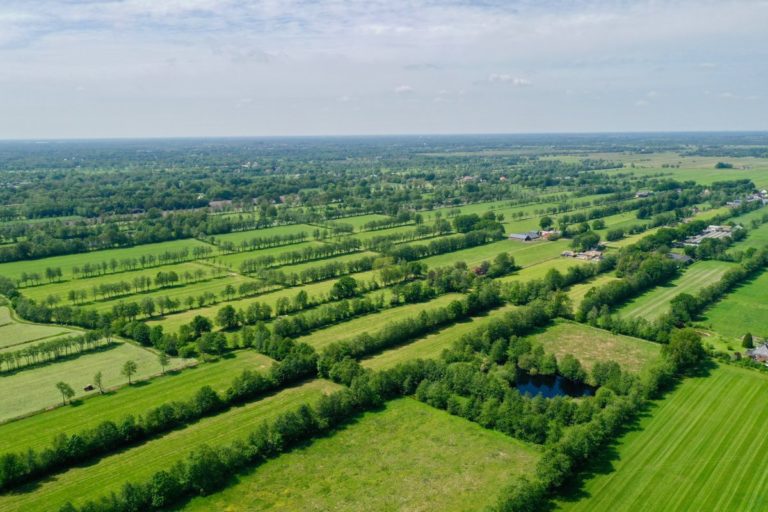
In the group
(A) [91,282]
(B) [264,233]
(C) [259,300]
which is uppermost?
(B) [264,233]

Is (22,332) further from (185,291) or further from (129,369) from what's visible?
(129,369)

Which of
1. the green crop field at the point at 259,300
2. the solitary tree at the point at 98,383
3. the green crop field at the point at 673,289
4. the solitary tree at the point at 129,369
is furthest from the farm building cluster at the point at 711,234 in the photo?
the solitary tree at the point at 98,383

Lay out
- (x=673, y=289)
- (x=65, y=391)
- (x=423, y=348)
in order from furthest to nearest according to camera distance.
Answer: (x=673, y=289), (x=423, y=348), (x=65, y=391)

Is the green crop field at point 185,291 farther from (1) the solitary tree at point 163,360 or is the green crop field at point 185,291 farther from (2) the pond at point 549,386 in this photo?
(2) the pond at point 549,386

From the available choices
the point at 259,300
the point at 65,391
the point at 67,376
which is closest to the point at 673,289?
the point at 259,300

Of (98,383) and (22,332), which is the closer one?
(98,383)

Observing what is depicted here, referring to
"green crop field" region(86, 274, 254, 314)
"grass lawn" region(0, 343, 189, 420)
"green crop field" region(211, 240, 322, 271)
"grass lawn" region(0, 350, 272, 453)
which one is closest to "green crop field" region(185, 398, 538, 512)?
"grass lawn" region(0, 350, 272, 453)

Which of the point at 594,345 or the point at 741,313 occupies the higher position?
the point at 741,313
